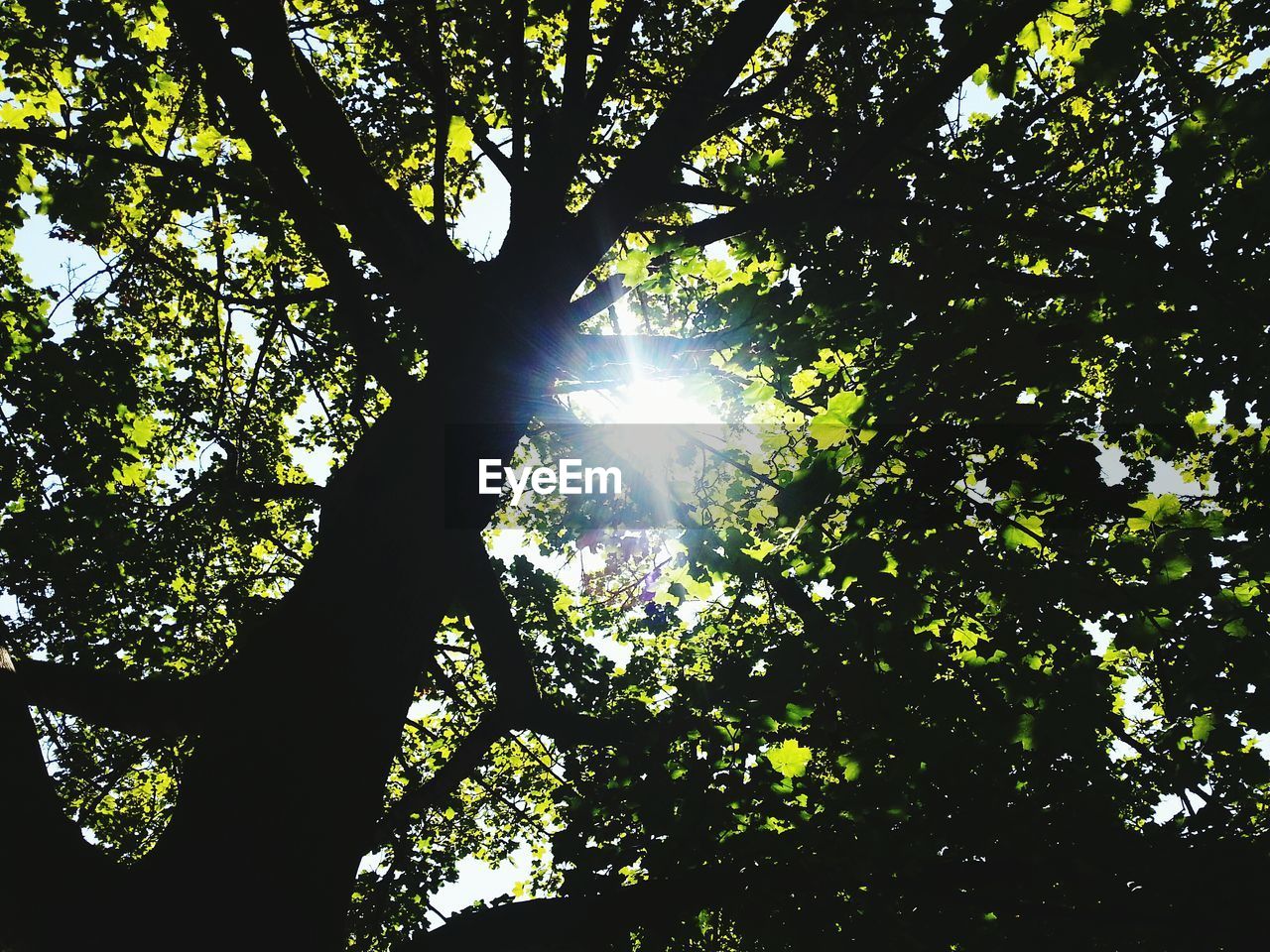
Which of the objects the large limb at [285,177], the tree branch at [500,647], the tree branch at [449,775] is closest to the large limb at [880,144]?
the large limb at [285,177]

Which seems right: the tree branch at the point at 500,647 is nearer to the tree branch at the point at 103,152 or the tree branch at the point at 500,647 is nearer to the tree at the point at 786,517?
the tree at the point at 786,517

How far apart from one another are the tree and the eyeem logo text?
0.41ft

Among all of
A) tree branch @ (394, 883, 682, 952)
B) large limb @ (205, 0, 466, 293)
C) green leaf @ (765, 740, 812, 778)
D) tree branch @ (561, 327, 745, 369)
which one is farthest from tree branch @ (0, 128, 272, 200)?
green leaf @ (765, 740, 812, 778)

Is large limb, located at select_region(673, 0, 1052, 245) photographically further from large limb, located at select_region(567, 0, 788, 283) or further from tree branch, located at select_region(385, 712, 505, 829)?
tree branch, located at select_region(385, 712, 505, 829)

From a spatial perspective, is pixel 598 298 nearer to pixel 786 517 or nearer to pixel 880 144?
pixel 880 144

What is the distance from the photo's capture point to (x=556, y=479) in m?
7.90

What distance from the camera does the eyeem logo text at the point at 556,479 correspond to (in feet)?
13.6

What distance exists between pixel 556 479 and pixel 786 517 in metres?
5.02

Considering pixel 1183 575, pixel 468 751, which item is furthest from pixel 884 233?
pixel 468 751

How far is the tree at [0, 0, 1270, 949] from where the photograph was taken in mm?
2889

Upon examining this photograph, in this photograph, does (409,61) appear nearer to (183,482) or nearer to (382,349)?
(382,349)

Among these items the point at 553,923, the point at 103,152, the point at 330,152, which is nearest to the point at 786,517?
the point at 553,923

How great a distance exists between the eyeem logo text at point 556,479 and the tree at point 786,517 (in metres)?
0.13

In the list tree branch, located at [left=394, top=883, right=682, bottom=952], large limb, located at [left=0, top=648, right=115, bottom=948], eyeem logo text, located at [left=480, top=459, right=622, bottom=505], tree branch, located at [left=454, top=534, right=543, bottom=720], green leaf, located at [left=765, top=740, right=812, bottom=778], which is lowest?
tree branch, located at [left=394, top=883, right=682, bottom=952]
